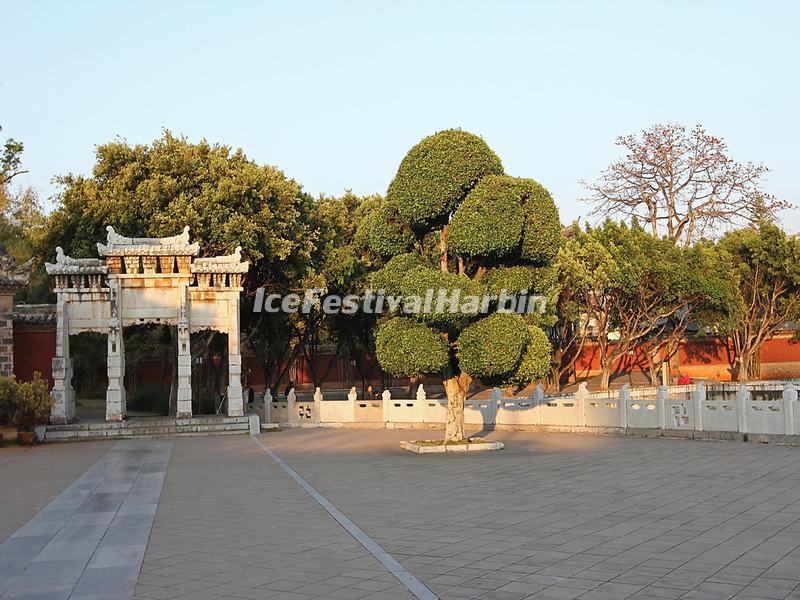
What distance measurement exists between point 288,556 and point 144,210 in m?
20.1

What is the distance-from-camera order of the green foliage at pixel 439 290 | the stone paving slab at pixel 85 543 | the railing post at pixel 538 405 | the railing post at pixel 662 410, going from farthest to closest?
the railing post at pixel 538 405 < the railing post at pixel 662 410 < the green foliage at pixel 439 290 < the stone paving slab at pixel 85 543

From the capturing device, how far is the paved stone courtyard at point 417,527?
6430 millimetres

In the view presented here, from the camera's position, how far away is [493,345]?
16.5 m

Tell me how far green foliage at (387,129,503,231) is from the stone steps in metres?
9.45

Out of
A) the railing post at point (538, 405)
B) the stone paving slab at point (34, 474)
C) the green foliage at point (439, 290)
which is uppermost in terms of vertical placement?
the green foliage at point (439, 290)

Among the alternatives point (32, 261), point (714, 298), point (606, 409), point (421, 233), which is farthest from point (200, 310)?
point (714, 298)

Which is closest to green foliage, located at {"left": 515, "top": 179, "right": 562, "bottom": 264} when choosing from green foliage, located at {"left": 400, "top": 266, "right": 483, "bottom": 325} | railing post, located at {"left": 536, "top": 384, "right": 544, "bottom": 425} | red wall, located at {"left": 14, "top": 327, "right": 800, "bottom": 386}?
green foliage, located at {"left": 400, "top": 266, "right": 483, "bottom": 325}

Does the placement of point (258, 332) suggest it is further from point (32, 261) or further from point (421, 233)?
point (421, 233)

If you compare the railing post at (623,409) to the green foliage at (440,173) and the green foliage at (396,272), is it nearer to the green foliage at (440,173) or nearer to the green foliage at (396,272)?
the green foliage at (396,272)

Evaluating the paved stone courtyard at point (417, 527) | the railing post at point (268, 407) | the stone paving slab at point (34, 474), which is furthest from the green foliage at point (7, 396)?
the railing post at point (268, 407)

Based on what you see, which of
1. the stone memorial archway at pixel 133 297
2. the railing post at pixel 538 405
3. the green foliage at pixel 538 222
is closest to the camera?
the green foliage at pixel 538 222

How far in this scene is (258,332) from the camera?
33469mm

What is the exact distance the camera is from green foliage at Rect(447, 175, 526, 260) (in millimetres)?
16438

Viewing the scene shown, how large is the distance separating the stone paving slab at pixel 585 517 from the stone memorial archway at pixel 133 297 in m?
8.57
